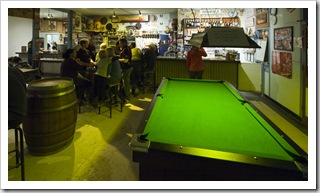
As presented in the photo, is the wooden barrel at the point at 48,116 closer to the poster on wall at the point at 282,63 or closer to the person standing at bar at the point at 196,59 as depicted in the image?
the person standing at bar at the point at 196,59

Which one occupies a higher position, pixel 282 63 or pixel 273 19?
pixel 273 19

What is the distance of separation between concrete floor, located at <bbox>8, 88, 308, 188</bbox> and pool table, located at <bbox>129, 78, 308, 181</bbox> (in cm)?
95

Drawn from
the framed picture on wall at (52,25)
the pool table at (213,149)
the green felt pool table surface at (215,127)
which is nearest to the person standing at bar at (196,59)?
the green felt pool table surface at (215,127)

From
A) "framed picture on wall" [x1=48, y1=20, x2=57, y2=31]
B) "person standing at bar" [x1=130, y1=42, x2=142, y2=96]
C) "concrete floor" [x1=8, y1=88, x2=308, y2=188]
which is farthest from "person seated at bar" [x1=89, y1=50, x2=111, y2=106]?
"framed picture on wall" [x1=48, y1=20, x2=57, y2=31]

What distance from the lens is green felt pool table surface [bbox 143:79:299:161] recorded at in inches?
63.3

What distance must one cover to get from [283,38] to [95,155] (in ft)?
15.6

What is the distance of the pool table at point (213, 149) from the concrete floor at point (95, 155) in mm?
948

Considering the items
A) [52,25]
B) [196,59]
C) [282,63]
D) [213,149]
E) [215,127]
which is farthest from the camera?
[52,25]

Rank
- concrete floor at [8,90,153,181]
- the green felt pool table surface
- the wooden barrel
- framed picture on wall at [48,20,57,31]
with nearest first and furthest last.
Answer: the green felt pool table surface, concrete floor at [8,90,153,181], the wooden barrel, framed picture on wall at [48,20,57,31]

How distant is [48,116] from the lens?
280 centimetres

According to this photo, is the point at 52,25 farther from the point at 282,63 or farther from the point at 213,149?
the point at 213,149

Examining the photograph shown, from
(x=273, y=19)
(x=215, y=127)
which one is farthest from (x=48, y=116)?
(x=273, y=19)

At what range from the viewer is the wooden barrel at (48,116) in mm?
2758

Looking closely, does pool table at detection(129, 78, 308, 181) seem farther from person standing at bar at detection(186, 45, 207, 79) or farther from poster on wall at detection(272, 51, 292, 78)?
person standing at bar at detection(186, 45, 207, 79)
